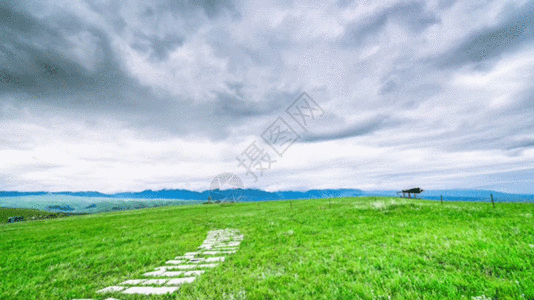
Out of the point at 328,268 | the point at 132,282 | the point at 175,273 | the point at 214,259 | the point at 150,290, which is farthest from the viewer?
the point at 214,259

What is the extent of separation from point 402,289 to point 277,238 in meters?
9.94

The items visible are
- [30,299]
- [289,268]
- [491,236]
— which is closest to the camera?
[30,299]

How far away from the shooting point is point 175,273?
31.7ft

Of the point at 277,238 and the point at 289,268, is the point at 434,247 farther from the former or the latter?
the point at 277,238

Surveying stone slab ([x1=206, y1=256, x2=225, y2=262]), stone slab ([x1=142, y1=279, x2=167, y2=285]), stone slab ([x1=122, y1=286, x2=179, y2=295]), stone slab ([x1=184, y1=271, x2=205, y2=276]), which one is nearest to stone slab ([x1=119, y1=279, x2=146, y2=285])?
stone slab ([x1=142, y1=279, x2=167, y2=285])

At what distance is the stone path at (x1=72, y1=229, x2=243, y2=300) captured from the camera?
819cm

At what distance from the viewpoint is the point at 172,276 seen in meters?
9.34

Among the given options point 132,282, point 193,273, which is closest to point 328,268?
point 193,273

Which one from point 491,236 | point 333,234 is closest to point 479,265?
point 491,236

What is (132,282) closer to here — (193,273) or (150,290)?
(150,290)

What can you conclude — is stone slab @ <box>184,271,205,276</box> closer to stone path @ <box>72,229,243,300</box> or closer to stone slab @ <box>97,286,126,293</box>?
stone path @ <box>72,229,243,300</box>

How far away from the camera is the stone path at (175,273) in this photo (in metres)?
8.19

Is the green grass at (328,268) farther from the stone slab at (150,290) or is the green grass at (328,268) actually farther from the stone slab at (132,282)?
the stone slab at (132,282)

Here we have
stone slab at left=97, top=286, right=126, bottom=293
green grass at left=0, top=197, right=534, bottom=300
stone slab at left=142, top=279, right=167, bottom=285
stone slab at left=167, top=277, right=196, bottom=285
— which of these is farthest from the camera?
stone slab at left=142, top=279, right=167, bottom=285
